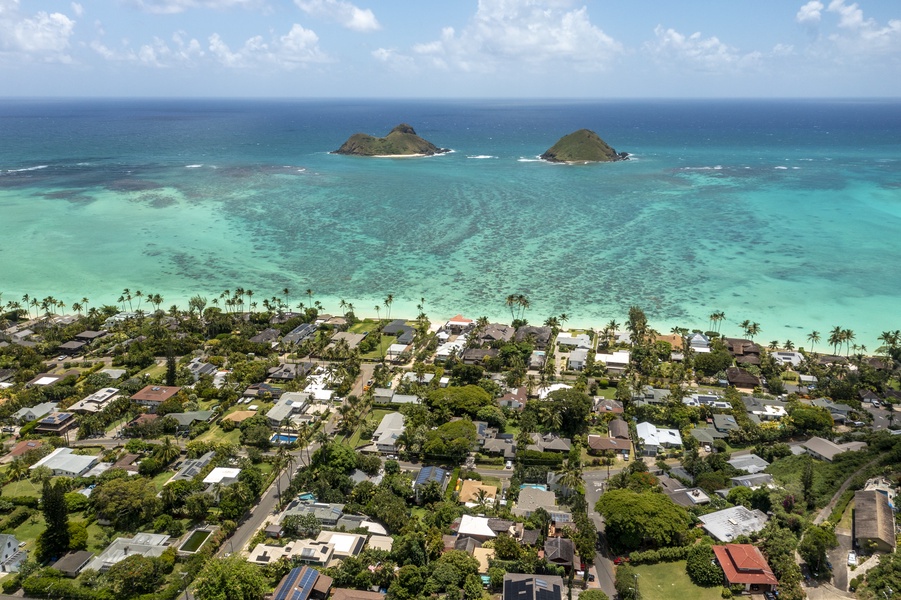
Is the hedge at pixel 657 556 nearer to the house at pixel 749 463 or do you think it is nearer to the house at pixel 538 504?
the house at pixel 538 504

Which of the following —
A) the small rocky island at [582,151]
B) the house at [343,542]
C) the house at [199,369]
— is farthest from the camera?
the small rocky island at [582,151]

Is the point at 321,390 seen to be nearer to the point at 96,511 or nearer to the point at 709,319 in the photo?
the point at 96,511

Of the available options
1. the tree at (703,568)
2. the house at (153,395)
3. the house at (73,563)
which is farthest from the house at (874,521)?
the house at (153,395)

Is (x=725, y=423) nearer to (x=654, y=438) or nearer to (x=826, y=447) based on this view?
(x=654, y=438)

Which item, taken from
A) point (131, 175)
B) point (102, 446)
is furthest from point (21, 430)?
point (131, 175)

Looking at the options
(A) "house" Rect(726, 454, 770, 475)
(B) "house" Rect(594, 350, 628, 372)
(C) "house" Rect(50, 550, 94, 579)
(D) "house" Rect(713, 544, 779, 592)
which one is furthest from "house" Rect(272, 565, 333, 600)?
(B) "house" Rect(594, 350, 628, 372)

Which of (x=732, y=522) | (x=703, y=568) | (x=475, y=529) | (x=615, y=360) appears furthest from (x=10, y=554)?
(x=615, y=360)
